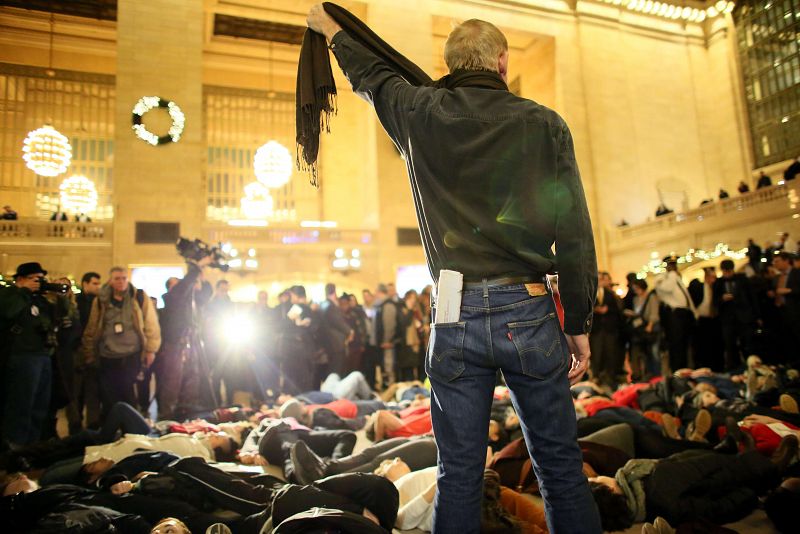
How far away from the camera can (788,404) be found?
4438mm

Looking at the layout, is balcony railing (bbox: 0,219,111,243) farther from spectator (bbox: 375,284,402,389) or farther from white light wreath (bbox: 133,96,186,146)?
spectator (bbox: 375,284,402,389)

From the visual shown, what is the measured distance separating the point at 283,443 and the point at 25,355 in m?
2.78

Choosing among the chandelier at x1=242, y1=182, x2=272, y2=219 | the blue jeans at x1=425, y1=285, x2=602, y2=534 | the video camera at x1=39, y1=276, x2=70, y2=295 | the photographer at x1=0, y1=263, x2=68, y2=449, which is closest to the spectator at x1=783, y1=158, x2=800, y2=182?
the chandelier at x1=242, y1=182, x2=272, y2=219

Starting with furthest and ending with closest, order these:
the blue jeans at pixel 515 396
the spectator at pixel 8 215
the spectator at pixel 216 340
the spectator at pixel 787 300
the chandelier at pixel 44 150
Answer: the spectator at pixel 8 215, the chandelier at pixel 44 150, the spectator at pixel 216 340, the spectator at pixel 787 300, the blue jeans at pixel 515 396

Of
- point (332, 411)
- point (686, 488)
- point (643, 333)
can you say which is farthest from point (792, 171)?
point (332, 411)

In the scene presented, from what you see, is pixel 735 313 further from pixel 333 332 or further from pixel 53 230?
pixel 53 230

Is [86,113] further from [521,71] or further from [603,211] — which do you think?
[603,211]

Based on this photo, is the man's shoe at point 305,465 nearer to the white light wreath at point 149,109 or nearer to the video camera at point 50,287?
the video camera at point 50,287

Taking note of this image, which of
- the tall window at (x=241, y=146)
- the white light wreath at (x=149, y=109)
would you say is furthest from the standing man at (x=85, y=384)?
the tall window at (x=241, y=146)

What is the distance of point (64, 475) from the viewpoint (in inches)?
146

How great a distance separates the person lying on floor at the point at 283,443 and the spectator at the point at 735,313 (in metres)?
5.78

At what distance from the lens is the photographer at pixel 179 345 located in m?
6.20

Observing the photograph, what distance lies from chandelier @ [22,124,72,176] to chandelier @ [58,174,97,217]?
2.15 m

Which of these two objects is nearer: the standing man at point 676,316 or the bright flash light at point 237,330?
the bright flash light at point 237,330
